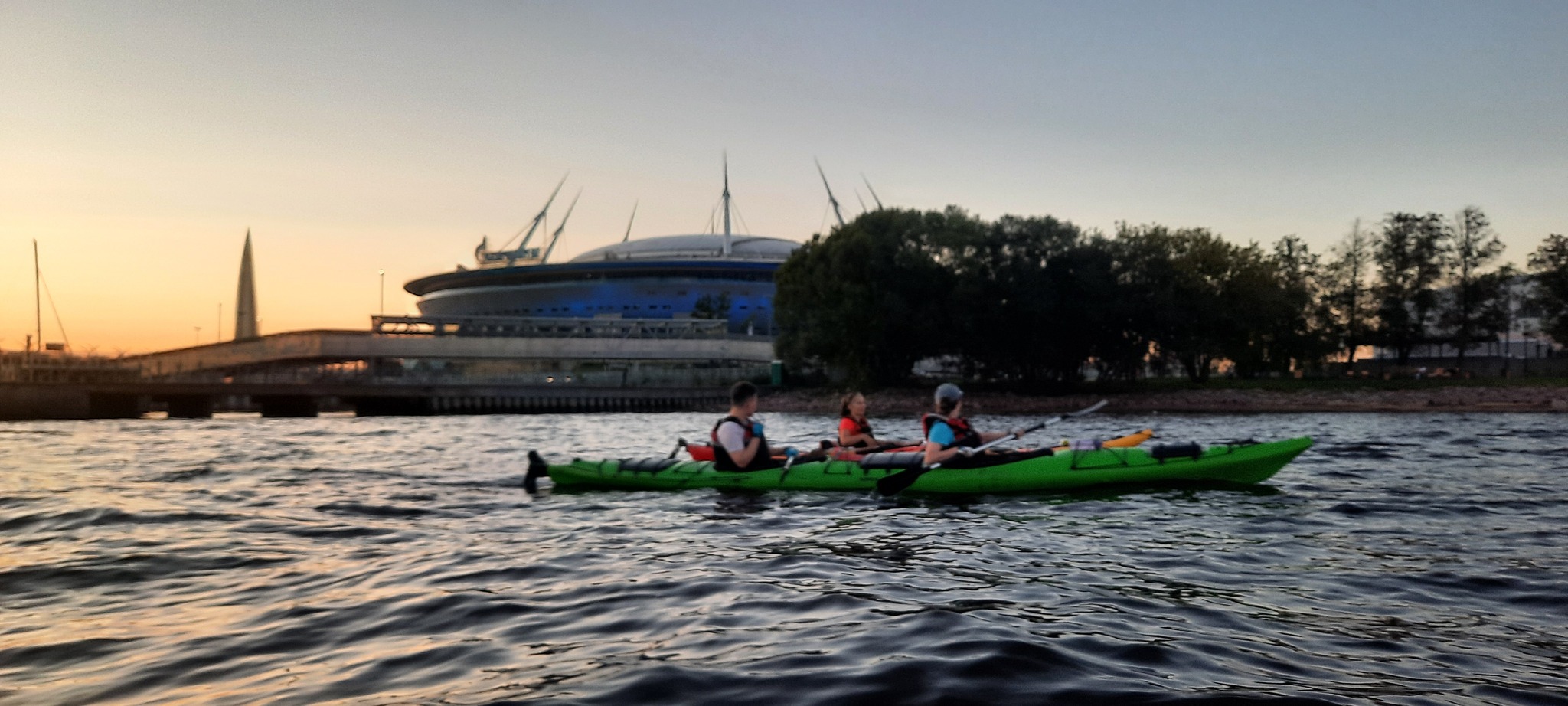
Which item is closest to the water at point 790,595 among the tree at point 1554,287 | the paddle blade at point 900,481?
the paddle blade at point 900,481

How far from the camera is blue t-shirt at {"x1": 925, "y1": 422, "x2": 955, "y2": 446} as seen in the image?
13.3 m

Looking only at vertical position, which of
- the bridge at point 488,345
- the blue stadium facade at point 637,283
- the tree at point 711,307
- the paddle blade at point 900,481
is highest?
the blue stadium facade at point 637,283

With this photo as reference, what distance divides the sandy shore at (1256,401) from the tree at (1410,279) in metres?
12.7

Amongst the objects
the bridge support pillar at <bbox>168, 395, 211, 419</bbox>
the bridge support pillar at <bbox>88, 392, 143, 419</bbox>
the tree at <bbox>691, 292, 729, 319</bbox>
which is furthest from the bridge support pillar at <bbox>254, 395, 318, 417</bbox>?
the tree at <bbox>691, 292, 729, 319</bbox>

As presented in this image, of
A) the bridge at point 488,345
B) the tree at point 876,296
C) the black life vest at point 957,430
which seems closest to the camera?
the black life vest at point 957,430

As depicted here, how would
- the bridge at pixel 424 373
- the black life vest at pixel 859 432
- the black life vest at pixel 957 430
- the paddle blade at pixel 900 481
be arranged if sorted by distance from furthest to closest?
the bridge at pixel 424 373
the black life vest at pixel 859 432
the black life vest at pixel 957 430
the paddle blade at pixel 900 481

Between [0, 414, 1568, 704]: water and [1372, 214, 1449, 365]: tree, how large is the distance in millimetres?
56346

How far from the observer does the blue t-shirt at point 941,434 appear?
13266mm

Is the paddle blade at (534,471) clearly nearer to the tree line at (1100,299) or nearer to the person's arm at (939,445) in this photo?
the person's arm at (939,445)

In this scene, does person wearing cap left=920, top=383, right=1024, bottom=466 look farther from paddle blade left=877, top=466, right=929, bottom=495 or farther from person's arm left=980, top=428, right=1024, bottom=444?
person's arm left=980, top=428, right=1024, bottom=444

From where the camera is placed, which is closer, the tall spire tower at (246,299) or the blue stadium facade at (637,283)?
the blue stadium facade at (637,283)

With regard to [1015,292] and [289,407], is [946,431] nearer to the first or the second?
[1015,292]

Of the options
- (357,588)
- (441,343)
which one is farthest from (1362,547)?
(441,343)

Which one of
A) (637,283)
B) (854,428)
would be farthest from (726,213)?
(854,428)
